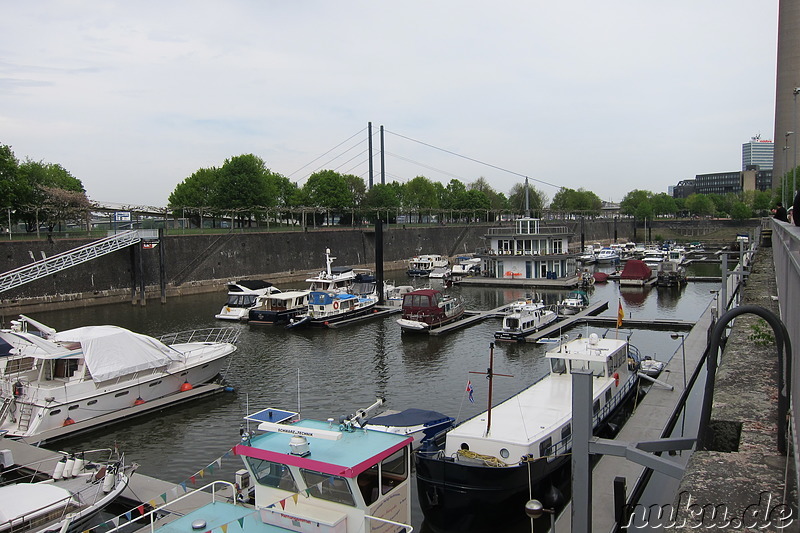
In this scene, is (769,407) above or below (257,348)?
above

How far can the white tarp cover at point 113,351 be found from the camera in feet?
65.0

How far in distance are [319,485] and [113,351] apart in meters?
13.1

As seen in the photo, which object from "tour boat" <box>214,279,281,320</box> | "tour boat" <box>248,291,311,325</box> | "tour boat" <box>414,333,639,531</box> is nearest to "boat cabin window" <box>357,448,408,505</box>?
"tour boat" <box>414,333,639,531</box>

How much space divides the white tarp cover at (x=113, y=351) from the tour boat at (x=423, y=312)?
15.1 metres

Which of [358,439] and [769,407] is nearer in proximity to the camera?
[769,407]

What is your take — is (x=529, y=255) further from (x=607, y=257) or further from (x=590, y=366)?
(x=590, y=366)

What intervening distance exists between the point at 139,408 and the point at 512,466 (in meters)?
13.5

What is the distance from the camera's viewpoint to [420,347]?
31203mm

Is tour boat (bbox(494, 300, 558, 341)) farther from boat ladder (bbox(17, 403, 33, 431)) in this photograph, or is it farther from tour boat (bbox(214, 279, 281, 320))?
boat ladder (bbox(17, 403, 33, 431))

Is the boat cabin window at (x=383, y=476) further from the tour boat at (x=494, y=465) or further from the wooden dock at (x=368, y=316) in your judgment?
the wooden dock at (x=368, y=316)

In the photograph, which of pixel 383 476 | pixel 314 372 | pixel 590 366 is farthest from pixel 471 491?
pixel 314 372

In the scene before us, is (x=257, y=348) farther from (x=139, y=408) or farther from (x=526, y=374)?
(x=526, y=374)

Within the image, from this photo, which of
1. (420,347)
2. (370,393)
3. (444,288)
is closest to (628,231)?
(444,288)

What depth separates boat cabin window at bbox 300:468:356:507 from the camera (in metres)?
9.92
